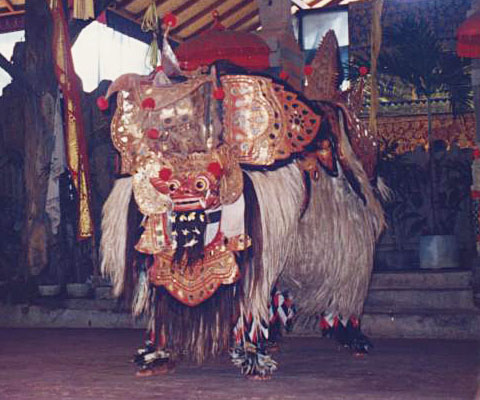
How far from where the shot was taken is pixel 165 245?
3.82m

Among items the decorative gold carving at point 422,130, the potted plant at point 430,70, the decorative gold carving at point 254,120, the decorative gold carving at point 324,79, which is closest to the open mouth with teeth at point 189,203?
the decorative gold carving at point 254,120

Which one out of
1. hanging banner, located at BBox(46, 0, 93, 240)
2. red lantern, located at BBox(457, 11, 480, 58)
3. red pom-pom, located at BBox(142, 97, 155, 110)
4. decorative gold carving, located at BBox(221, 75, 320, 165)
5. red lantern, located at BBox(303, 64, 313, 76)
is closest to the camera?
red pom-pom, located at BBox(142, 97, 155, 110)

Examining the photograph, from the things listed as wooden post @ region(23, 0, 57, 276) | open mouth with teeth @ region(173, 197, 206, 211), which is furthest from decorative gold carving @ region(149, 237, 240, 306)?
wooden post @ region(23, 0, 57, 276)

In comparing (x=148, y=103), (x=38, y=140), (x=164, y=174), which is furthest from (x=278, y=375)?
(x=38, y=140)

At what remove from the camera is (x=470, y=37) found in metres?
6.06

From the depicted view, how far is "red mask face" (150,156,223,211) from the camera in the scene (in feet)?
12.2

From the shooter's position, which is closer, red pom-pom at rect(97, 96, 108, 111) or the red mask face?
the red mask face

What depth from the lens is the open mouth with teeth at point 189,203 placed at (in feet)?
12.4

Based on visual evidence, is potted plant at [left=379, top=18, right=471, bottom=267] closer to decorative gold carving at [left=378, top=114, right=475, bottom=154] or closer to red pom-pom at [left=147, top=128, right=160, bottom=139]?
decorative gold carving at [left=378, top=114, right=475, bottom=154]

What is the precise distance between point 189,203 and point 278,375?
821mm

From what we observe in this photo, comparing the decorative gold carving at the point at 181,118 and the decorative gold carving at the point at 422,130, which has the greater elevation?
the decorative gold carving at the point at 422,130

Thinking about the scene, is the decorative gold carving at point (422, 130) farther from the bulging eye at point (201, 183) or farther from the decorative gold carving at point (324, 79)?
the bulging eye at point (201, 183)

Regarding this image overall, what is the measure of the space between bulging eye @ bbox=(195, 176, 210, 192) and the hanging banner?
10.5 feet

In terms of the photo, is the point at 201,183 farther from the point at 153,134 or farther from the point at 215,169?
the point at 153,134
